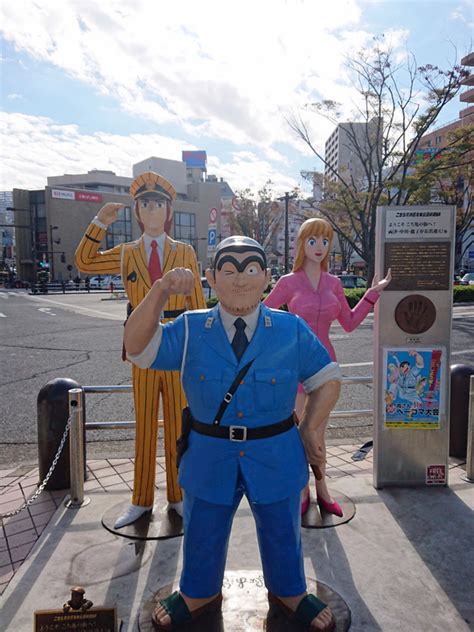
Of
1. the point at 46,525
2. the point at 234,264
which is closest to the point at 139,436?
the point at 46,525

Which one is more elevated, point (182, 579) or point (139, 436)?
point (139, 436)

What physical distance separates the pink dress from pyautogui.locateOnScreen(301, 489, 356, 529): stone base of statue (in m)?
1.10

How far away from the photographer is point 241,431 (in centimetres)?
197

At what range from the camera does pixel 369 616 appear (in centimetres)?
227

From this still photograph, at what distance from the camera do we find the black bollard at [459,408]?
4.13 m

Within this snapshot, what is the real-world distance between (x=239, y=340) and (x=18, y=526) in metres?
2.25

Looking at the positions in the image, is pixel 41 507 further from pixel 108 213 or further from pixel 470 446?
pixel 470 446

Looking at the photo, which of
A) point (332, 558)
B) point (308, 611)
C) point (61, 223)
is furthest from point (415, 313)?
point (61, 223)

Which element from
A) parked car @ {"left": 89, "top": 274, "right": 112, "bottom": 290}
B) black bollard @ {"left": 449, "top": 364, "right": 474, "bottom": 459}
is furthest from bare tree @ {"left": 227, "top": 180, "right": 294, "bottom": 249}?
black bollard @ {"left": 449, "top": 364, "right": 474, "bottom": 459}

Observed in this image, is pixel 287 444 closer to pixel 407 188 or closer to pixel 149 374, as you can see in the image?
pixel 149 374

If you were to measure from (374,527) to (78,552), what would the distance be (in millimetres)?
1863

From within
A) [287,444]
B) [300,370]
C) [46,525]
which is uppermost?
[300,370]

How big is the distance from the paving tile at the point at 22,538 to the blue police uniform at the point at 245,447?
1.36 m

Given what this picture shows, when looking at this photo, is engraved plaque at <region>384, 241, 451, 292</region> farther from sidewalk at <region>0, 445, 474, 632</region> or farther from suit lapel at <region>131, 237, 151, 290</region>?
suit lapel at <region>131, 237, 151, 290</region>
